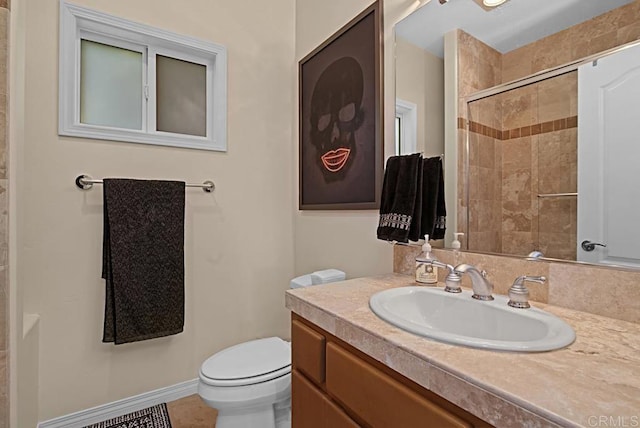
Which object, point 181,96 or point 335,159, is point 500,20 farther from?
point 181,96

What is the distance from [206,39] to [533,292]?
83.4 inches

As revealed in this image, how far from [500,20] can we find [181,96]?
1.72 m

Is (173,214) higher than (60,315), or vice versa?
(173,214)

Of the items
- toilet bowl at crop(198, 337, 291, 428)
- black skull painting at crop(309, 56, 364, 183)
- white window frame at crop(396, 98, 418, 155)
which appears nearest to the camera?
toilet bowl at crop(198, 337, 291, 428)

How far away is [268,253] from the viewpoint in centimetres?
223

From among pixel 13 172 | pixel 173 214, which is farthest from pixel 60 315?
pixel 13 172

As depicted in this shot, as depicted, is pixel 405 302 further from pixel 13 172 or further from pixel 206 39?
pixel 206 39

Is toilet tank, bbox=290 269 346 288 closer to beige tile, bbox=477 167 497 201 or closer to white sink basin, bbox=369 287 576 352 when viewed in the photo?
white sink basin, bbox=369 287 576 352

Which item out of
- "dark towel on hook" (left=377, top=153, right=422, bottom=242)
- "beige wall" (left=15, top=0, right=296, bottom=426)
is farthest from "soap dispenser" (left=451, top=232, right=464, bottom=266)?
"beige wall" (left=15, top=0, right=296, bottom=426)

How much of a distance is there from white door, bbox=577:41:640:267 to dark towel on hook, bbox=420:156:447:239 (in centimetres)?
46

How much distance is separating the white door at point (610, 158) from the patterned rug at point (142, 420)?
2.01m

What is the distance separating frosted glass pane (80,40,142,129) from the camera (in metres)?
1.74

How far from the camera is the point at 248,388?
1294 mm

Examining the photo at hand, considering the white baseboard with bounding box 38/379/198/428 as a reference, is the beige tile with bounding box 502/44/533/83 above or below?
above
